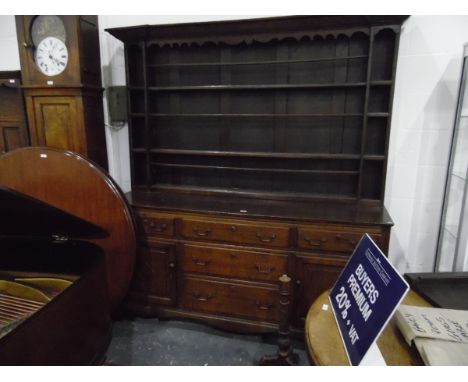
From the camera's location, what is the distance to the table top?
0.89 m

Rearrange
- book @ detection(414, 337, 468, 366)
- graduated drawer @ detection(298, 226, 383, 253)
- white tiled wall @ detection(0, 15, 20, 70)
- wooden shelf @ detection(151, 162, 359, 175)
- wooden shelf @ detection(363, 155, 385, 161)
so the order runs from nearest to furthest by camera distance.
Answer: book @ detection(414, 337, 468, 366)
graduated drawer @ detection(298, 226, 383, 253)
wooden shelf @ detection(363, 155, 385, 161)
wooden shelf @ detection(151, 162, 359, 175)
white tiled wall @ detection(0, 15, 20, 70)

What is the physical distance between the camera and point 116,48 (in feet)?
7.79

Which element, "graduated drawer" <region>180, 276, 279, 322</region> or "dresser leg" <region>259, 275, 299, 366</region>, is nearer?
"dresser leg" <region>259, 275, 299, 366</region>

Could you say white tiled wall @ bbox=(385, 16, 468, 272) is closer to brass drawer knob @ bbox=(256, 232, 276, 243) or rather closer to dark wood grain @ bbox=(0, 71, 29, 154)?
brass drawer knob @ bbox=(256, 232, 276, 243)

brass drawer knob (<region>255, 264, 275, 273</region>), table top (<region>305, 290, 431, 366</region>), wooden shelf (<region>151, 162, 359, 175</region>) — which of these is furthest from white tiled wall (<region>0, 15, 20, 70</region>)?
table top (<region>305, 290, 431, 366</region>)

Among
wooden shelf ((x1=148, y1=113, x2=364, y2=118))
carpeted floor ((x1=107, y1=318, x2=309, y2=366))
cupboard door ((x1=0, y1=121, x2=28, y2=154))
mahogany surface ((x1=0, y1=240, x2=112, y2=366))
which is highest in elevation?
wooden shelf ((x1=148, y1=113, x2=364, y2=118))

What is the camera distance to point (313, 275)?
6.15ft

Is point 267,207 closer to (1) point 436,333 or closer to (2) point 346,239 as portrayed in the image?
(2) point 346,239

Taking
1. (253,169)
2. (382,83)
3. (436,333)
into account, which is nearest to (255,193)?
(253,169)

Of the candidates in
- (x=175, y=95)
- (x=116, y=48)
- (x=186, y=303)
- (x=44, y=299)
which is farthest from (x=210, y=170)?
(x=44, y=299)

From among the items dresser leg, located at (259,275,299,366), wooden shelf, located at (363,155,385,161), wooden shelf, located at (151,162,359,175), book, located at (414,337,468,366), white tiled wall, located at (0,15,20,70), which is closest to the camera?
book, located at (414,337,468,366)

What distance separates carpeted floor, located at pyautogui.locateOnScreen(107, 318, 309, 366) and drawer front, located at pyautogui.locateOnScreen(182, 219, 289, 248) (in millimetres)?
667
